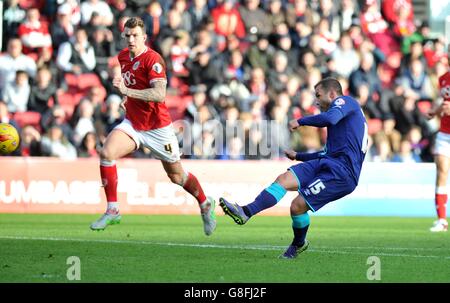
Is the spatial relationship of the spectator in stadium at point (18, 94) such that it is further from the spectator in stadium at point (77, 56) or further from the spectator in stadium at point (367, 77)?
the spectator in stadium at point (367, 77)

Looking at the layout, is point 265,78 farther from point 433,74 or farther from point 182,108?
point 433,74

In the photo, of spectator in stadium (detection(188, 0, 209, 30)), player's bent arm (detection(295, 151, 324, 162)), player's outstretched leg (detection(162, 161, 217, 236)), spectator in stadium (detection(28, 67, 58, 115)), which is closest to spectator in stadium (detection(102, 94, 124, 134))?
spectator in stadium (detection(28, 67, 58, 115))

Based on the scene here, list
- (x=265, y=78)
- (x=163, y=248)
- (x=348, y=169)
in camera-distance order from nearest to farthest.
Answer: (x=348, y=169), (x=163, y=248), (x=265, y=78)

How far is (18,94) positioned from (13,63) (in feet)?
2.25

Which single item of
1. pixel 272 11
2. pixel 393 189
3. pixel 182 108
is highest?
pixel 272 11

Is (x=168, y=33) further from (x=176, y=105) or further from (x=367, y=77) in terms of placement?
(x=367, y=77)

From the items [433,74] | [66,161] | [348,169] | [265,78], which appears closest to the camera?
[348,169]

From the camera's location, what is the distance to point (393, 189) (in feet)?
65.3

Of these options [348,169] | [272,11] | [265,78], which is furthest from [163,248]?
[272,11]

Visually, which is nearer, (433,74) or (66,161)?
(66,161)

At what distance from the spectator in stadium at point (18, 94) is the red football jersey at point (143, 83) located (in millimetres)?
7642

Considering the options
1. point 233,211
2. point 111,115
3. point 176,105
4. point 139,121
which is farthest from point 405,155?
point 233,211

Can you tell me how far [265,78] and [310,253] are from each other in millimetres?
10784

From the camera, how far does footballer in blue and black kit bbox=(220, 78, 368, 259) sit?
10.8 m
